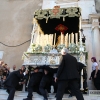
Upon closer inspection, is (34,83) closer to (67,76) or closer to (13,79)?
(13,79)

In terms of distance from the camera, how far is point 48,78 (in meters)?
6.36

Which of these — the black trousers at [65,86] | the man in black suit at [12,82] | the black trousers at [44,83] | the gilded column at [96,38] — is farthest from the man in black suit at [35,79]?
the gilded column at [96,38]

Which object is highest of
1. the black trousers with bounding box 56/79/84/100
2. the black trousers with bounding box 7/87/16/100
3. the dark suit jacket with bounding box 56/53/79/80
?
the dark suit jacket with bounding box 56/53/79/80

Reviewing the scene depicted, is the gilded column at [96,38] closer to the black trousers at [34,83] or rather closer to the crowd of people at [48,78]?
the crowd of people at [48,78]

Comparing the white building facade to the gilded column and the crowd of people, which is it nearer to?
the gilded column

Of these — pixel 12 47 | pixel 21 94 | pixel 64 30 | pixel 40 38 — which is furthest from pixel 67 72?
pixel 12 47

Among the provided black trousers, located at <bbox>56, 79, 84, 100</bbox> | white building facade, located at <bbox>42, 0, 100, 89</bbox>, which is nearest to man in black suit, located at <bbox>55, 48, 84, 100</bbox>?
black trousers, located at <bbox>56, 79, 84, 100</bbox>

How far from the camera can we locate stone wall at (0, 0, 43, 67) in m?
10.6

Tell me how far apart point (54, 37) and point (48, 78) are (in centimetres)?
318

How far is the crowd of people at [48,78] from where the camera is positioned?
487 cm

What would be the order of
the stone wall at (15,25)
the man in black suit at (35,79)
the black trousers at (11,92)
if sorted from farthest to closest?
the stone wall at (15,25) → the man in black suit at (35,79) → the black trousers at (11,92)

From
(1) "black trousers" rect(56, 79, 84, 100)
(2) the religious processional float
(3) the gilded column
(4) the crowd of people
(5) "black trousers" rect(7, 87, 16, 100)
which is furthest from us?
(3) the gilded column

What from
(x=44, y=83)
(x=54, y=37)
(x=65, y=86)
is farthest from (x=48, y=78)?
(x=54, y=37)

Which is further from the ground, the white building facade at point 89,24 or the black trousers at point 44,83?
the white building facade at point 89,24
